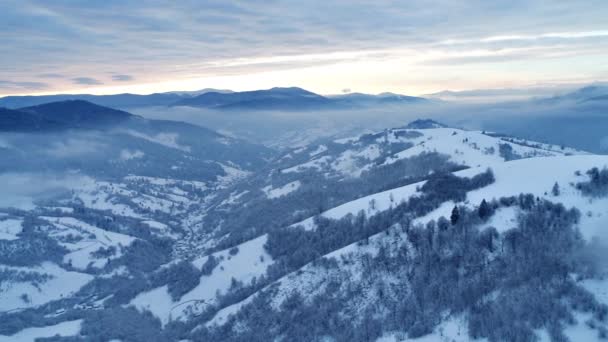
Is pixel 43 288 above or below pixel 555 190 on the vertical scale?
below

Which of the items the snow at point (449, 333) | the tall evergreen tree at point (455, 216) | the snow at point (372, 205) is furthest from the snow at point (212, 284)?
the snow at point (449, 333)

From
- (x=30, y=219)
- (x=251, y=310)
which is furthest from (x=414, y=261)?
(x=30, y=219)

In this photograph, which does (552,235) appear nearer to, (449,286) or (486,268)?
(486,268)

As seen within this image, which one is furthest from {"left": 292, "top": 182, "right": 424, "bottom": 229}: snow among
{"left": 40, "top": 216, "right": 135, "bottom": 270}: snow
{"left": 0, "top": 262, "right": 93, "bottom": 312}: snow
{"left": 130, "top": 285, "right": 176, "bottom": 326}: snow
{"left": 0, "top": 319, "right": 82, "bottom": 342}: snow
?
{"left": 40, "top": 216, "right": 135, "bottom": 270}: snow

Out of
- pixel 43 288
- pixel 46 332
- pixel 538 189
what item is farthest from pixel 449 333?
pixel 43 288

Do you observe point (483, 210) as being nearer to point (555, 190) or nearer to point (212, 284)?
point (555, 190)

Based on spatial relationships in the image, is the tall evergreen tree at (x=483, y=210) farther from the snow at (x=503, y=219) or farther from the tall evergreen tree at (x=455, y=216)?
the tall evergreen tree at (x=455, y=216)

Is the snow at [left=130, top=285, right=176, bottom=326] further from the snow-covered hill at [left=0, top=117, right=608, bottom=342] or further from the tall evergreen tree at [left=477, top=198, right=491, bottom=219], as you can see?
the tall evergreen tree at [left=477, top=198, right=491, bottom=219]
